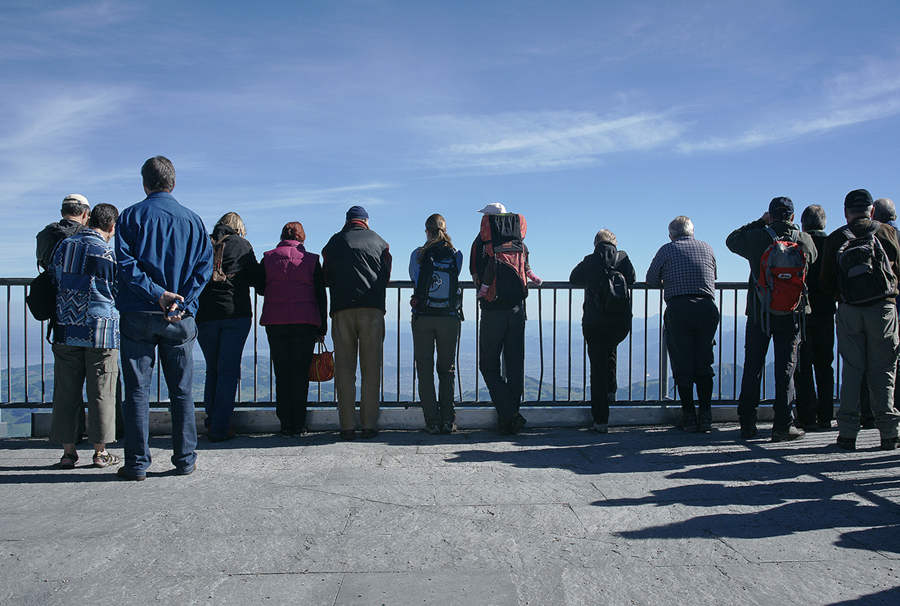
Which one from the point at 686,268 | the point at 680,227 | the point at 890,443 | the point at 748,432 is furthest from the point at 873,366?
the point at 680,227

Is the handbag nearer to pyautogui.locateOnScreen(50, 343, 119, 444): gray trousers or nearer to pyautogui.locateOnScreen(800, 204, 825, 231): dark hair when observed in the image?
pyautogui.locateOnScreen(50, 343, 119, 444): gray trousers

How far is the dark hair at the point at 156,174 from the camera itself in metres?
4.62

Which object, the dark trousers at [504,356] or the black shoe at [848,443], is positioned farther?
the dark trousers at [504,356]

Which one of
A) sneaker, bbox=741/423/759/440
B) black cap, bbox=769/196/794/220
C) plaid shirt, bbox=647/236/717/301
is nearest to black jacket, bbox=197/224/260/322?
plaid shirt, bbox=647/236/717/301

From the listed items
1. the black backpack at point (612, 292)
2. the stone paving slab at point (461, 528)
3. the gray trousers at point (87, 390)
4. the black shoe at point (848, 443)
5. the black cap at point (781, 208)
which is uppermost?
the black cap at point (781, 208)

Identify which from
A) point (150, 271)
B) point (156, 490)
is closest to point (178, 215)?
point (150, 271)

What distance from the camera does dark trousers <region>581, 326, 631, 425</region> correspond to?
241 inches

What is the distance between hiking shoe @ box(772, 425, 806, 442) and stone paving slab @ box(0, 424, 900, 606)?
22 centimetres

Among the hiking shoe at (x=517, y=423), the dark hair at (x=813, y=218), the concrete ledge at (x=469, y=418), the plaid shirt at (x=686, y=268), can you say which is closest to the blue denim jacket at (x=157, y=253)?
the concrete ledge at (x=469, y=418)

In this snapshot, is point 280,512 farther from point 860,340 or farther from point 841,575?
point 860,340

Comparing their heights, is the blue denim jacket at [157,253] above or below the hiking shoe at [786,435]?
above

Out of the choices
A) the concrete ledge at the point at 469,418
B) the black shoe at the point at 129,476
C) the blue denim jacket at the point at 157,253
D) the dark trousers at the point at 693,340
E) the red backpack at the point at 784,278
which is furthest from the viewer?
the concrete ledge at the point at 469,418

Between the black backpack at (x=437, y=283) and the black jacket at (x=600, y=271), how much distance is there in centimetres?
128

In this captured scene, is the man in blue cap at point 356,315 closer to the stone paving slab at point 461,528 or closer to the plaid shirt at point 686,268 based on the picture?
the stone paving slab at point 461,528
